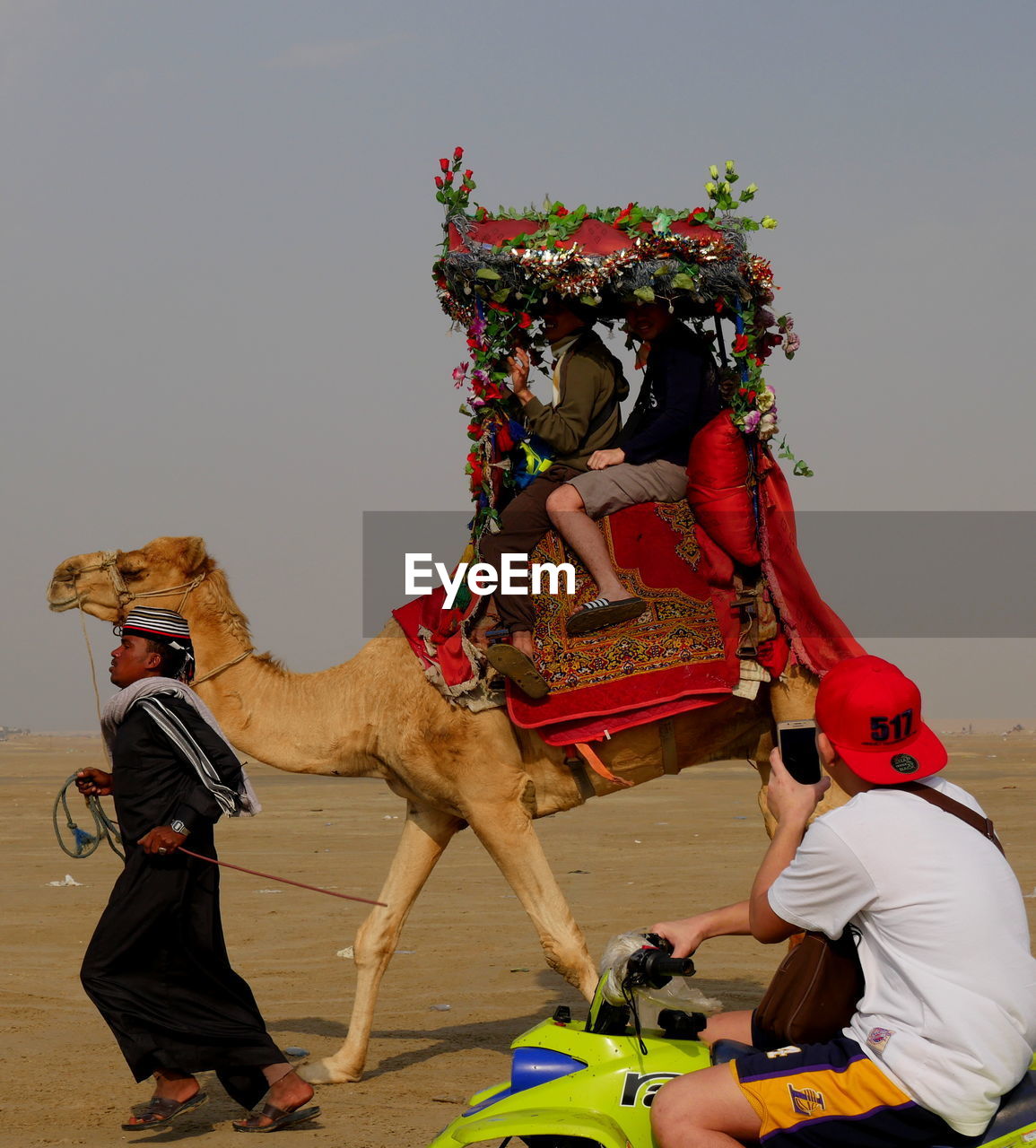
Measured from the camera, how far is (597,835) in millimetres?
19344

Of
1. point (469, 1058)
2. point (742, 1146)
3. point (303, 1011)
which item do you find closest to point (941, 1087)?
point (742, 1146)

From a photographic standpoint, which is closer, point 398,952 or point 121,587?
point 121,587

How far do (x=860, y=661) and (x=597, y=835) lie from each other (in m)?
15.7

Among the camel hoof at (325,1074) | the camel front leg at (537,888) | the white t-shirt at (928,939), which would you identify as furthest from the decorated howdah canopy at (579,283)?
the white t-shirt at (928,939)

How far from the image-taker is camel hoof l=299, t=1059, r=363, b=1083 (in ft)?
25.2

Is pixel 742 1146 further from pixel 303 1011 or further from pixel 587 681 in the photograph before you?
pixel 303 1011

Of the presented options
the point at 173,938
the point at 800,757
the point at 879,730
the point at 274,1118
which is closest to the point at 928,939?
the point at 879,730

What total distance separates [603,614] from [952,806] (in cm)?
383

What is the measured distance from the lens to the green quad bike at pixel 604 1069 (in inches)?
154

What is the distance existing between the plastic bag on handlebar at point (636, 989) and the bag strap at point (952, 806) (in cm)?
83

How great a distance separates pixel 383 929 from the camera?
316 inches

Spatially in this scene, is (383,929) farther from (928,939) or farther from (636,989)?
(928,939)

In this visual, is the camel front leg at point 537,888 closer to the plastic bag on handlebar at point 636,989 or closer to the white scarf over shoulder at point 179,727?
the white scarf over shoulder at point 179,727

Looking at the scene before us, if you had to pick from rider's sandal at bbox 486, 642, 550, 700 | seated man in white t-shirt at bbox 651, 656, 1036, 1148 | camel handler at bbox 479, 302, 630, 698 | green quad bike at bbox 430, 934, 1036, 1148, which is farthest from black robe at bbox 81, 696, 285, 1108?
seated man in white t-shirt at bbox 651, 656, 1036, 1148
